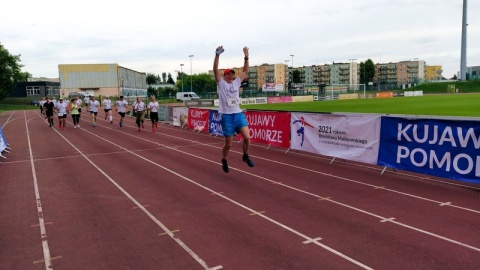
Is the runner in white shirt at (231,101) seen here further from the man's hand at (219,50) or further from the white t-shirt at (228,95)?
the man's hand at (219,50)

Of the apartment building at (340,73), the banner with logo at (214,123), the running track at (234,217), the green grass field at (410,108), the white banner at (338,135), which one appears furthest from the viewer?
the apartment building at (340,73)

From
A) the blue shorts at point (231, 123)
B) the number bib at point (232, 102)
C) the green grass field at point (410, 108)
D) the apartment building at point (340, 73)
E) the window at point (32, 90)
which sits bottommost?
the green grass field at point (410, 108)

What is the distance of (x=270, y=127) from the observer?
13453 mm

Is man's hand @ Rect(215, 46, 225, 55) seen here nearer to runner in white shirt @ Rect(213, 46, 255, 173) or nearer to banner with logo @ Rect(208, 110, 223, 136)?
runner in white shirt @ Rect(213, 46, 255, 173)

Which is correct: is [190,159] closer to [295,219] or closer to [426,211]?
[295,219]

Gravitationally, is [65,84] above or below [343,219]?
above

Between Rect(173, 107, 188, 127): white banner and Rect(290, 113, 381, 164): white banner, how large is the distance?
10910 mm

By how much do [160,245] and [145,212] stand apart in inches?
59.9

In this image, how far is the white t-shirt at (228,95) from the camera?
7355mm

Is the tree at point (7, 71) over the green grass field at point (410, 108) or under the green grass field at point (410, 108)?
over

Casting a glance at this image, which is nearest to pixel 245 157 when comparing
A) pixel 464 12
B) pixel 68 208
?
pixel 68 208

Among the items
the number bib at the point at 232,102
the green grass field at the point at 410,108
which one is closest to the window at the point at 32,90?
the green grass field at the point at 410,108

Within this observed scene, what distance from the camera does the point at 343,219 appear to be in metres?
5.73

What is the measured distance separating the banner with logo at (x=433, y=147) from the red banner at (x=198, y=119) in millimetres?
11375
